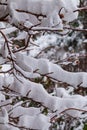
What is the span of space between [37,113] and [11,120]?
8.3 inches

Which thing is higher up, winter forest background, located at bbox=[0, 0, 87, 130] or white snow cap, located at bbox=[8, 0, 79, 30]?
white snow cap, located at bbox=[8, 0, 79, 30]

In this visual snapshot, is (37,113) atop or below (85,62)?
atop

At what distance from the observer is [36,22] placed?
1700mm

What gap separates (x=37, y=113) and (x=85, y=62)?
4.31m

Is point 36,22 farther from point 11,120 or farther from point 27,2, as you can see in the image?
point 11,120

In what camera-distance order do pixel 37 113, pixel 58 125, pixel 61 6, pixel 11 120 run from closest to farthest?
pixel 61 6, pixel 37 113, pixel 11 120, pixel 58 125

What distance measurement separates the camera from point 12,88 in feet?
6.60

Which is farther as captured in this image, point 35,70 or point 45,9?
point 35,70

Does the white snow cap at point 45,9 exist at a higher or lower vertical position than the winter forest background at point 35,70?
higher

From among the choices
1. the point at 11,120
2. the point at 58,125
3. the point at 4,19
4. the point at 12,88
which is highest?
the point at 4,19

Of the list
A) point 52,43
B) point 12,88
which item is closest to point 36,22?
point 12,88

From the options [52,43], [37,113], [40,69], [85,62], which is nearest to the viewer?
[40,69]

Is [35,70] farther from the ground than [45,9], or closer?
closer

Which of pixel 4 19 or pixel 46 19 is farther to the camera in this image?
pixel 4 19
